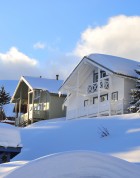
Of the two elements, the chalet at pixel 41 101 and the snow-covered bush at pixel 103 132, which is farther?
the chalet at pixel 41 101

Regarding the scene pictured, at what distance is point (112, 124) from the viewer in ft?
74.2

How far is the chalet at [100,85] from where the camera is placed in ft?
103

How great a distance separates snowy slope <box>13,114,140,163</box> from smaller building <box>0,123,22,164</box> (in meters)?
6.02

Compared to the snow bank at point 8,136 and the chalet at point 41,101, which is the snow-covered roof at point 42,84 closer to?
the chalet at point 41,101

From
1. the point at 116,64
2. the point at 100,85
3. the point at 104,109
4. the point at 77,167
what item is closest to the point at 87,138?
the point at 104,109

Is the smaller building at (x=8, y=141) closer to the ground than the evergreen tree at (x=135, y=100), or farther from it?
closer to the ground

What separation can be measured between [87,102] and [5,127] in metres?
27.8

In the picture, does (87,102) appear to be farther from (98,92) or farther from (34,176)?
(34,176)

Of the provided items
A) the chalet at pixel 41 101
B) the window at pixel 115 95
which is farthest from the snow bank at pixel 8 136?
the chalet at pixel 41 101

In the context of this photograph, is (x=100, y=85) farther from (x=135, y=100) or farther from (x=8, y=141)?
(x=8, y=141)

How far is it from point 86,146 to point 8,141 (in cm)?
1046

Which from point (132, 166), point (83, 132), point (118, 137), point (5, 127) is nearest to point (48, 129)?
point (83, 132)

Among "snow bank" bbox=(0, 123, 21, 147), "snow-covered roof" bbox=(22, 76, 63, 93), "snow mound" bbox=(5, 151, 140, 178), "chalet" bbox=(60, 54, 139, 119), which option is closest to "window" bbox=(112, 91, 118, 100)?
"chalet" bbox=(60, 54, 139, 119)

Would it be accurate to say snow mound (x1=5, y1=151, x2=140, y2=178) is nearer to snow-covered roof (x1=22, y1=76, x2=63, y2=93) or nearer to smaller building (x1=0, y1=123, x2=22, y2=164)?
smaller building (x1=0, y1=123, x2=22, y2=164)
